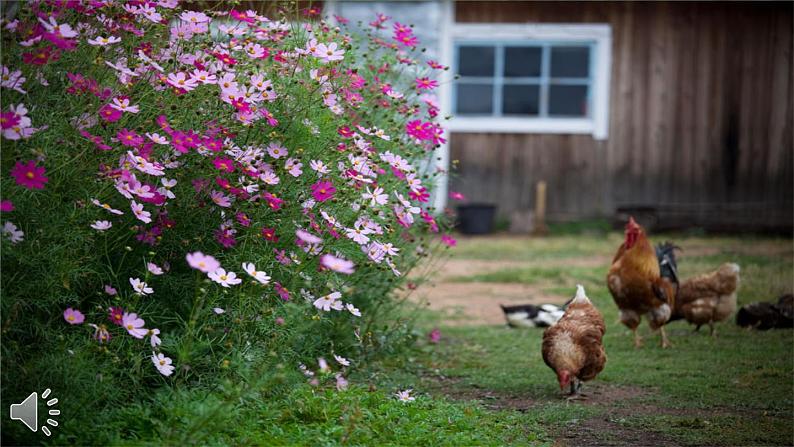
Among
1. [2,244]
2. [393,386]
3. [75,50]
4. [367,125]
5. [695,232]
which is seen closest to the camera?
[2,244]

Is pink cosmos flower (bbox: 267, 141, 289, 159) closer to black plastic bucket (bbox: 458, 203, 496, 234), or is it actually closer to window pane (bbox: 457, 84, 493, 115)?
black plastic bucket (bbox: 458, 203, 496, 234)

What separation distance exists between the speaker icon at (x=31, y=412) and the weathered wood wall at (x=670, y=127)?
10297 mm

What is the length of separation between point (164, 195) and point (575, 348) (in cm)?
217

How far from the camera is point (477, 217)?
1281 centimetres

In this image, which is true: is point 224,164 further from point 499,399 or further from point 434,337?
point 434,337

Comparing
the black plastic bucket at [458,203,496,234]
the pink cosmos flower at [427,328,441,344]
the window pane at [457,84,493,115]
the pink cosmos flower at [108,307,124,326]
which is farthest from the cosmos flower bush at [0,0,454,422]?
the window pane at [457,84,493,115]

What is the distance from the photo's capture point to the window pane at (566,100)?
13320mm

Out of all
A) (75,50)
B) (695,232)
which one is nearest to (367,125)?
(75,50)

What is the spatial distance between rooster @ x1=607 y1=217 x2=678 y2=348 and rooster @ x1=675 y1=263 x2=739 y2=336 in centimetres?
32

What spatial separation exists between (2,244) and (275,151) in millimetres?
1042

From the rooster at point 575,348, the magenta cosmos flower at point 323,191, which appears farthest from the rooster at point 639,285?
the magenta cosmos flower at point 323,191

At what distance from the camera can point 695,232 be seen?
12875 mm

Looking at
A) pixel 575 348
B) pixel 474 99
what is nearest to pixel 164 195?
pixel 575 348

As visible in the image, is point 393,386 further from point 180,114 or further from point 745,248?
point 745,248
